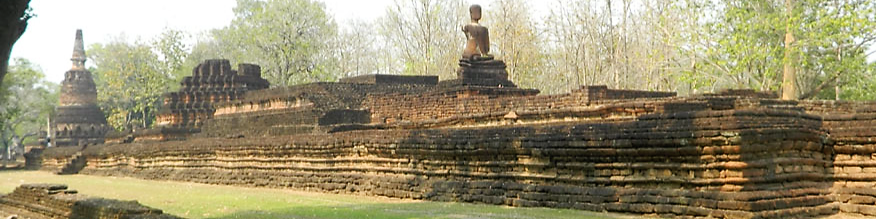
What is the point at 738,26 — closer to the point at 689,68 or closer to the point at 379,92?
the point at 689,68

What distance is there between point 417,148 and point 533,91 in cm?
784

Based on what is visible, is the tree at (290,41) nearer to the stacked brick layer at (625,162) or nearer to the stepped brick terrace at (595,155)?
the stepped brick terrace at (595,155)

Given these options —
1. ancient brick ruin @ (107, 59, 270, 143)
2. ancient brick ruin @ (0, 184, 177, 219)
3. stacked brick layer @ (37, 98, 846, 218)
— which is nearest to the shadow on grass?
stacked brick layer @ (37, 98, 846, 218)

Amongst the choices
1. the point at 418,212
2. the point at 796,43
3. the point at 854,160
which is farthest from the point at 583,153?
the point at 796,43

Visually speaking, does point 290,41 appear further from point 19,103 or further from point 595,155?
point 595,155

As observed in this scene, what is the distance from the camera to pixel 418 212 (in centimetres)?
1134

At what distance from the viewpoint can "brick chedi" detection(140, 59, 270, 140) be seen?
1256 inches

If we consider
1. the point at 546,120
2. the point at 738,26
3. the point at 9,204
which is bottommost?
the point at 9,204

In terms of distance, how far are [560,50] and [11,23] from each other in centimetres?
3110

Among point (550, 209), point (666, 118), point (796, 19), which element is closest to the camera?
point (666, 118)

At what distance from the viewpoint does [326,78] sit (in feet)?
151

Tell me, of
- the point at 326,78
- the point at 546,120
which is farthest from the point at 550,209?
the point at 326,78

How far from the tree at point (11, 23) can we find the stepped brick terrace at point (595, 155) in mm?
5500

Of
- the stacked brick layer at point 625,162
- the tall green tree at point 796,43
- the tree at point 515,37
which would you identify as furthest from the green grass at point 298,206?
the tree at point 515,37
